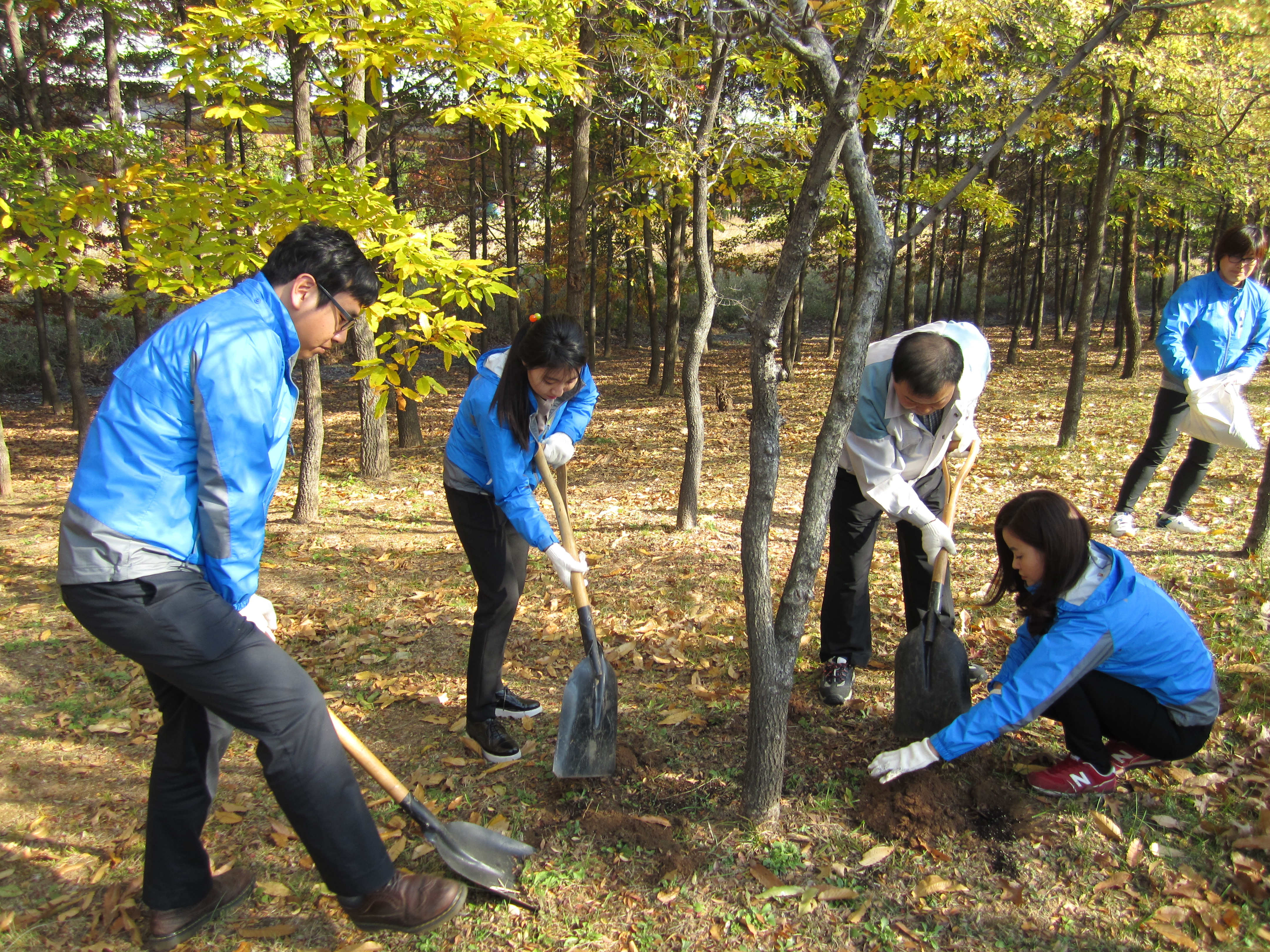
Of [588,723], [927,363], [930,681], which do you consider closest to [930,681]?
[930,681]

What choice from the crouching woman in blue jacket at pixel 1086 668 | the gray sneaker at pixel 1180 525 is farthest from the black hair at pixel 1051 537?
the gray sneaker at pixel 1180 525

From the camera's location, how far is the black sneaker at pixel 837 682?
3.32m

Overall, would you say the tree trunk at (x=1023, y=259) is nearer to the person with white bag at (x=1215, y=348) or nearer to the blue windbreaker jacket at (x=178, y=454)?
the person with white bag at (x=1215, y=348)

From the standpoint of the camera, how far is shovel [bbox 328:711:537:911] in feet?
7.64

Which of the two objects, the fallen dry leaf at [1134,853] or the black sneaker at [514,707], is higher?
the fallen dry leaf at [1134,853]

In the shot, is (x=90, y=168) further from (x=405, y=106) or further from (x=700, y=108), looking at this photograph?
(x=700, y=108)

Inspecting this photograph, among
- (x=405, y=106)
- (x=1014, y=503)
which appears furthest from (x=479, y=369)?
Answer: (x=405, y=106)

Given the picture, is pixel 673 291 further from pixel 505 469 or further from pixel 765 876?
pixel 765 876

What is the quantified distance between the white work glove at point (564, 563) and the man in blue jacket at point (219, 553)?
3.26ft

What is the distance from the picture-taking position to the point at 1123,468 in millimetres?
7242

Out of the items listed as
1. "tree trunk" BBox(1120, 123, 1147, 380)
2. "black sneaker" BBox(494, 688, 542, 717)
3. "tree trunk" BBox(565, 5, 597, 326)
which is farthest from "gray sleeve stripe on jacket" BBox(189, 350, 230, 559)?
"tree trunk" BBox(1120, 123, 1147, 380)

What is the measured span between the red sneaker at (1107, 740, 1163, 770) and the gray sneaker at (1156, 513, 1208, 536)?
3.09 meters

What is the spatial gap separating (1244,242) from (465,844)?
5.33 metres

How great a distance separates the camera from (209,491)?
1942mm
